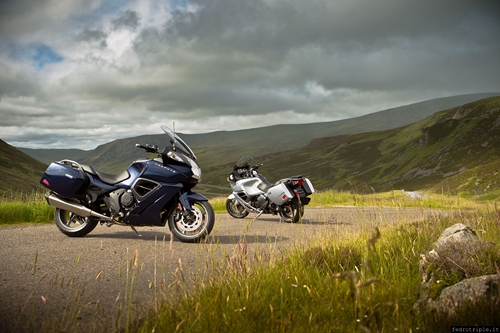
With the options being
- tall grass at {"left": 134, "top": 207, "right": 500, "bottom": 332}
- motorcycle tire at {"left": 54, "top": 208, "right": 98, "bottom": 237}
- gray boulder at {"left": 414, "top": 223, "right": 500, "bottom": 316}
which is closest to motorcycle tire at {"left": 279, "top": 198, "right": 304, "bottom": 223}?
motorcycle tire at {"left": 54, "top": 208, "right": 98, "bottom": 237}

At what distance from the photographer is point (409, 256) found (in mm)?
5555

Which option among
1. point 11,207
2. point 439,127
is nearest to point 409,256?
point 11,207

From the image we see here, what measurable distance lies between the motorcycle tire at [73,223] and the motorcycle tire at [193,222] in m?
1.76

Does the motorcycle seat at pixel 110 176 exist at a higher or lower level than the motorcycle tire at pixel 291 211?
higher

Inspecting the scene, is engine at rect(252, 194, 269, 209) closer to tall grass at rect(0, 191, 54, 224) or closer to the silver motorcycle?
the silver motorcycle

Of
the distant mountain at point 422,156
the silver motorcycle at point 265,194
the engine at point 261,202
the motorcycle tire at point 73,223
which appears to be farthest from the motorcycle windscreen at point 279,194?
the distant mountain at point 422,156

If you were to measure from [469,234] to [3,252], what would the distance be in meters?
6.80

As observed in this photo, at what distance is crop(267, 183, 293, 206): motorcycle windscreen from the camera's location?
39.6 ft

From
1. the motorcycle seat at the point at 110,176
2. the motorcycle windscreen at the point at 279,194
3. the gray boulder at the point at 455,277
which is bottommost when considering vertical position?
the gray boulder at the point at 455,277

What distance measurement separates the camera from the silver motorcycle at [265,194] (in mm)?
12227

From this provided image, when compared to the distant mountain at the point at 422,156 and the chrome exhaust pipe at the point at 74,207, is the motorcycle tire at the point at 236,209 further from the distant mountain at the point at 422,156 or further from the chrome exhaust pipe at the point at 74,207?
the distant mountain at the point at 422,156

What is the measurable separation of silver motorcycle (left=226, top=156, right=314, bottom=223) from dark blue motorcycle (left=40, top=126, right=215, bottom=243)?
4.15 meters

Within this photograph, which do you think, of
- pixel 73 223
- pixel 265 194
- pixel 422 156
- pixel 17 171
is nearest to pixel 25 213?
pixel 73 223

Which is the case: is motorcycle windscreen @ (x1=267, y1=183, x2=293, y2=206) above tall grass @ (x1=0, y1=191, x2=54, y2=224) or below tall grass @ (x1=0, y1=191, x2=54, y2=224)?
above
